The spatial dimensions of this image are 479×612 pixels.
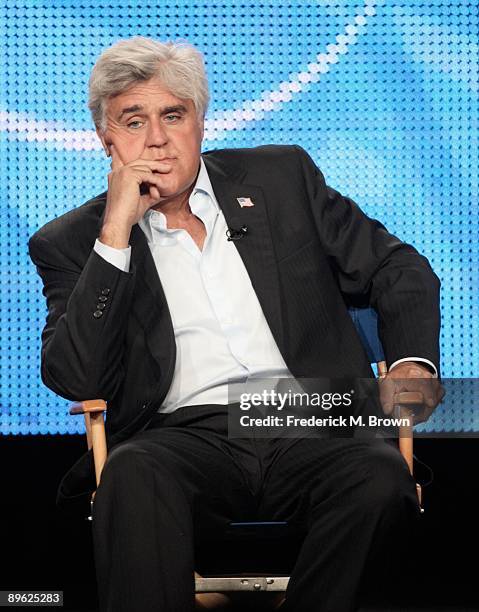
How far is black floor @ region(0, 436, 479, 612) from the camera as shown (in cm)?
350

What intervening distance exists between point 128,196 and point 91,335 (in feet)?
1.12

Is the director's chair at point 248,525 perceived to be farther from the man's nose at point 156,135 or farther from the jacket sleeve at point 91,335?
the man's nose at point 156,135

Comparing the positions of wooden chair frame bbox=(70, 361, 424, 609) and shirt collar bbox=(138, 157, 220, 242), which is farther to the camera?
shirt collar bbox=(138, 157, 220, 242)

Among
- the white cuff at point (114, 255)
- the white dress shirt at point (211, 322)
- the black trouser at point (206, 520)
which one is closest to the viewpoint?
the black trouser at point (206, 520)

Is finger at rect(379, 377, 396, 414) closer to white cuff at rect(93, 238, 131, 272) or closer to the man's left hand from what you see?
the man's left hand

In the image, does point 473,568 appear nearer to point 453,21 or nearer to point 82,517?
point 82,517

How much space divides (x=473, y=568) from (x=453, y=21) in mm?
1746

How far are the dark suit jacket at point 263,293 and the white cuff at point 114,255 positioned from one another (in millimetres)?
19

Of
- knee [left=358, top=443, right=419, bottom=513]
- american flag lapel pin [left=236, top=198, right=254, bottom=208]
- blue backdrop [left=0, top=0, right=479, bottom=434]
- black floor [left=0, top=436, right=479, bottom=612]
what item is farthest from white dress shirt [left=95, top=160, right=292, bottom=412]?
black floor [left=0, top=436, right=479, bottom=612]

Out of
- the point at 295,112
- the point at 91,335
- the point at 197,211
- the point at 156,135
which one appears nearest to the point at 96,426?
the point at 91,335

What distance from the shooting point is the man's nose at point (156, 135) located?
2.56 metres

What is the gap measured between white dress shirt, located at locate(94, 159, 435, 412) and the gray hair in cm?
34

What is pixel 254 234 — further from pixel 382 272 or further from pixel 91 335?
pixel 91 335

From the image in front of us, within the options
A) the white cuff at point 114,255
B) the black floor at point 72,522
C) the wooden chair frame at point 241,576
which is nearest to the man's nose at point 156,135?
the white cuff at point 114,255
